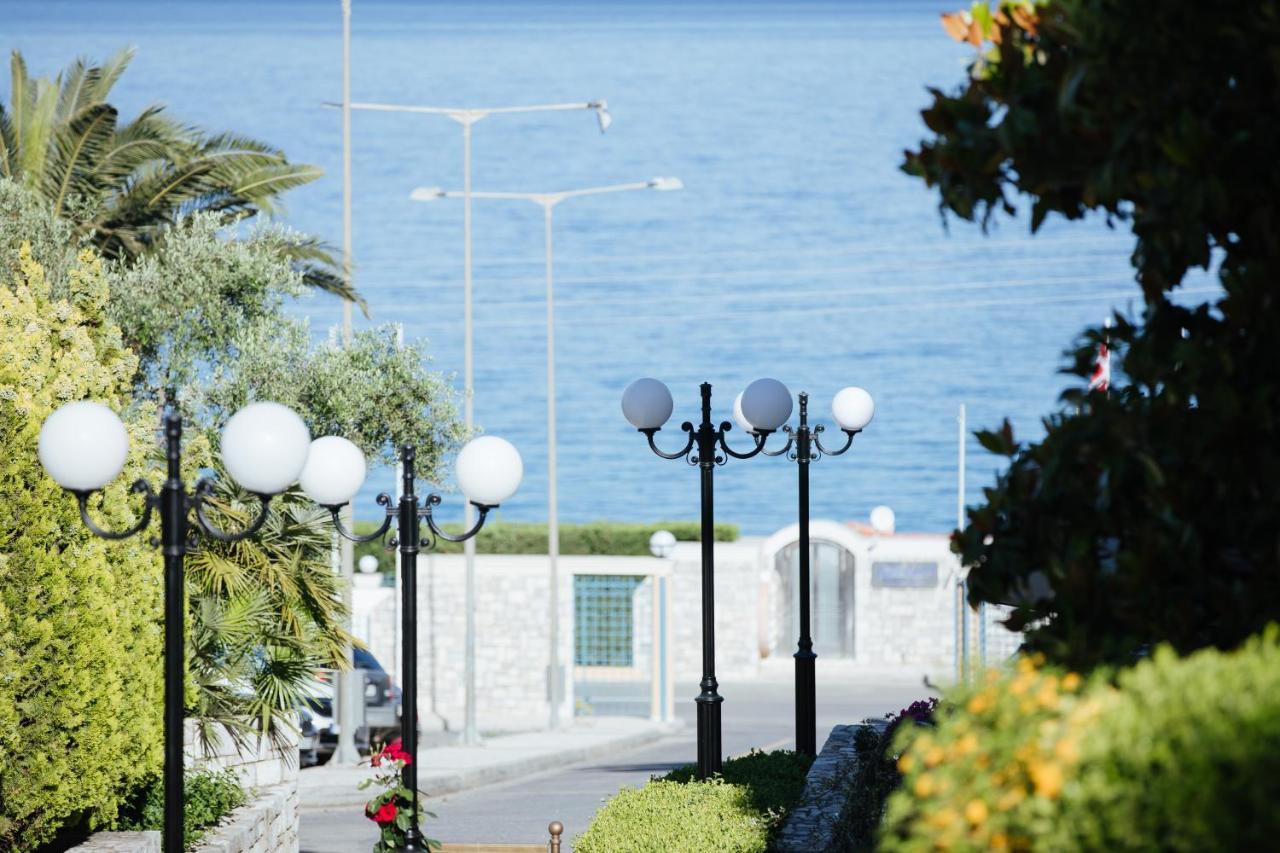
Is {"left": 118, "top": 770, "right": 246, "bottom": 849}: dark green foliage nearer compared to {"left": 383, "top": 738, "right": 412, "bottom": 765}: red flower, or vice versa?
{"left": 383, "top": 738, "right": 412, "bottom": 765}: red flower

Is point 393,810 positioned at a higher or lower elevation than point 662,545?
lower

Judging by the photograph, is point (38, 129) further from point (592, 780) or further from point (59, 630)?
point (592, 780)

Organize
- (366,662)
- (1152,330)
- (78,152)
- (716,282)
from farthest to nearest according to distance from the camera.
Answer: (716,282), (366,662), (78,152), (1152,330)

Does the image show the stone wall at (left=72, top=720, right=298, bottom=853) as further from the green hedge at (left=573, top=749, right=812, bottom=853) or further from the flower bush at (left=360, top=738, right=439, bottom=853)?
the green hedge at (left=573, top=749, right=812, bottom=853)

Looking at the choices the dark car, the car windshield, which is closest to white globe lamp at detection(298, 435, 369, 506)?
the dark car

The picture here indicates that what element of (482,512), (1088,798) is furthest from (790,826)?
(1088,798)

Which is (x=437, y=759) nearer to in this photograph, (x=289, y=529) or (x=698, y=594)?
(x=289, y=529)

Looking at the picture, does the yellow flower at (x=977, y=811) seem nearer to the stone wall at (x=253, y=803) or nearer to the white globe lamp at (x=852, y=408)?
the stone wall at (x=253, y=803)

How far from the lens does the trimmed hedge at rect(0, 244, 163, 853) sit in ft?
31.4

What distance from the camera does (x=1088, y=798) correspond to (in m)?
3.44

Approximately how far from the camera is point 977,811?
3529mm

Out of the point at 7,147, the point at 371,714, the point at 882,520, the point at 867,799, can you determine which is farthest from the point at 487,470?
the point at 882,520

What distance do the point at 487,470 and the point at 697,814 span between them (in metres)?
2.40

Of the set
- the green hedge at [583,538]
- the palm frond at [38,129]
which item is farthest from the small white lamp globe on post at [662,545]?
the palm frond at [38,129]
